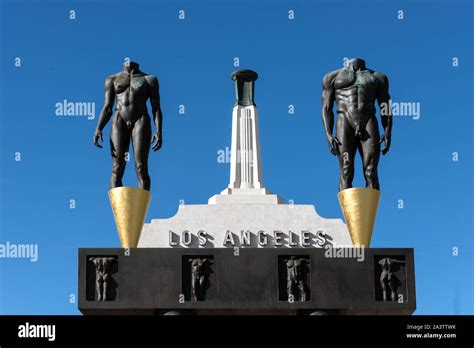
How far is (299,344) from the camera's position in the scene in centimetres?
1900

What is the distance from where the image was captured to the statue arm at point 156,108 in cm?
2192

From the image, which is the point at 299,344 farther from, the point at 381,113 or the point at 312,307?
the point at 381,113

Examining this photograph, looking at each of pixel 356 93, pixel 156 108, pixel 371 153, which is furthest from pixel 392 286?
pixel 156 108

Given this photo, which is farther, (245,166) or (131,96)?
(245,166)

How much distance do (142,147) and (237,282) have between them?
4.14 m

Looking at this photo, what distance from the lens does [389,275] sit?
20234 millimetres

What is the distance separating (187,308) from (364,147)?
575cm

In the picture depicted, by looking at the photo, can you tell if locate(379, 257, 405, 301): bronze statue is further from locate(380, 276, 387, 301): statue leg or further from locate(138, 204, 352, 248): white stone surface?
locate(138, 204, 352, 248): white stone surface

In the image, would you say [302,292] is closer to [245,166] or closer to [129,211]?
[129,211]

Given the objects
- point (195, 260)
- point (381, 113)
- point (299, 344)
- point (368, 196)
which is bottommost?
point (299, 344)

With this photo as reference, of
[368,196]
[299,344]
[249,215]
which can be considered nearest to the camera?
[299,344]

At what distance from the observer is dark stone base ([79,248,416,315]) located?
19.9 m

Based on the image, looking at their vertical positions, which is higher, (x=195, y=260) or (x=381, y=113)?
(x=381, y=113)

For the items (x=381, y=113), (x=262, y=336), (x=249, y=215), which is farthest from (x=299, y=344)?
(x=249, y=215)
